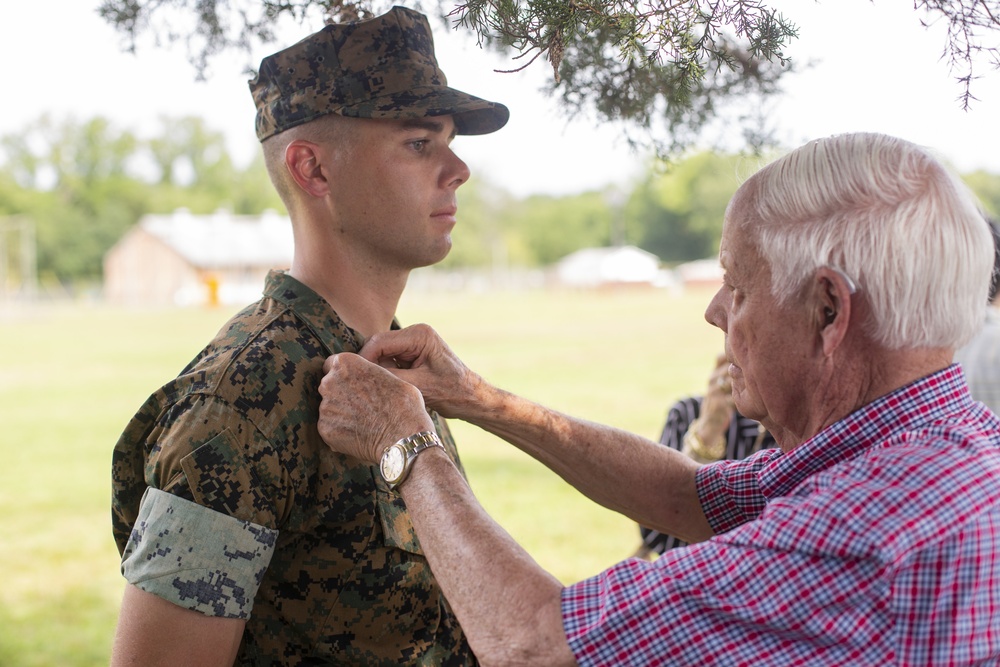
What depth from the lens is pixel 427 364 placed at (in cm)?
228

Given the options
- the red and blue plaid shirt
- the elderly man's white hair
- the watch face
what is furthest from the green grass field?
the elderly man's white hair

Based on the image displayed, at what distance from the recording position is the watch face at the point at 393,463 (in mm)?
1849

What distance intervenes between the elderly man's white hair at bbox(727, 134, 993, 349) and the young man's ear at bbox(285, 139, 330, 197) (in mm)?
1154

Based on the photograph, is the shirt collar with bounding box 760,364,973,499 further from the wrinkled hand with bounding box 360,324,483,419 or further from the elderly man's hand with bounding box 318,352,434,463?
the wrinkled hand with bounding box 360,324,483,419

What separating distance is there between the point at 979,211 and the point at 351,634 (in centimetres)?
155

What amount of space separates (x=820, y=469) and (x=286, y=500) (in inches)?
42.6

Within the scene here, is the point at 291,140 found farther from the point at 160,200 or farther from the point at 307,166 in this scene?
the point at 160,200

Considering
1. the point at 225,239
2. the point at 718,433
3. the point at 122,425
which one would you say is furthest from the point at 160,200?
the point at 718,433

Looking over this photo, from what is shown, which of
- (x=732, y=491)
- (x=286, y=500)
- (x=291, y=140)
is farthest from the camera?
(x=291, y=140)

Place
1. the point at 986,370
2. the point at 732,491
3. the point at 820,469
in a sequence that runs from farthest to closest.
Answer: the point at 986,370 → the point at 732,491 → the point at 820,469

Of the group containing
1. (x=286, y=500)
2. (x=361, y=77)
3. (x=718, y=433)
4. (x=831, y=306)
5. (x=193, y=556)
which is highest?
(x=361, y=77)

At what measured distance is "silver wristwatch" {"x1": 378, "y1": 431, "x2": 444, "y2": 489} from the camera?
6.06 feet

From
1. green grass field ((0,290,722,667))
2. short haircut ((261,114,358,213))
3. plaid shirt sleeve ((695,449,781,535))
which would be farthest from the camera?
green grass field ((0,290,722,667))

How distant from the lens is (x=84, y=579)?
7574 mm
